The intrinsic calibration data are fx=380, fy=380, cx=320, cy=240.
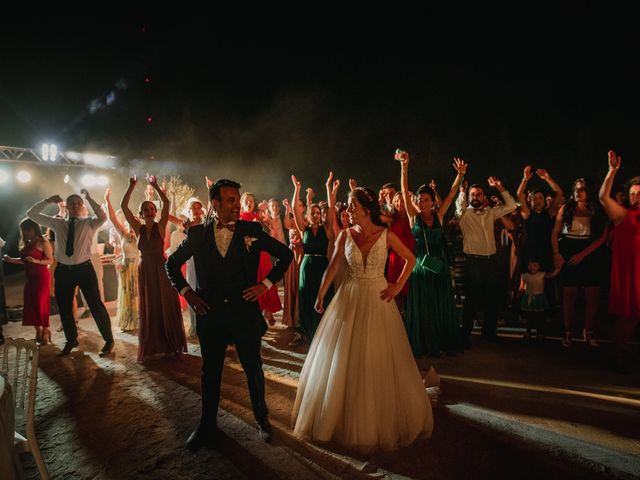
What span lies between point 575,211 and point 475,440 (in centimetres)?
400

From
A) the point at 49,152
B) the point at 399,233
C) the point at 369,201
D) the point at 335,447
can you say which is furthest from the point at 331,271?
the point at 49,152

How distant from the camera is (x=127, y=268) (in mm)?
6953

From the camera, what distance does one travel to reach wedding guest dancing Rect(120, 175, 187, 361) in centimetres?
522

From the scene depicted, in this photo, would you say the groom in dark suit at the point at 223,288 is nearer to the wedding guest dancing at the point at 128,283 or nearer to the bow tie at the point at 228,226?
the bow tie at the point at 228,226

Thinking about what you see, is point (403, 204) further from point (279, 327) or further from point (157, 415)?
point (157, 415)

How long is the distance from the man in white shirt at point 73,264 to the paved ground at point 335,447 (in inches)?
20.9

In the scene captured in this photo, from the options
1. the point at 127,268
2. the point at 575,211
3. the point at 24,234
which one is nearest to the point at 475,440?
the point at 575,211

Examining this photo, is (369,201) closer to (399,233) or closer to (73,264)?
(399,233)

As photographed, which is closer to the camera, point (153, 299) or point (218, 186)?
point (218, 186)

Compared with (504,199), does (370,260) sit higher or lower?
lower

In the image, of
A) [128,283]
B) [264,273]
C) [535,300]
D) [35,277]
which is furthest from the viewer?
[128,283]

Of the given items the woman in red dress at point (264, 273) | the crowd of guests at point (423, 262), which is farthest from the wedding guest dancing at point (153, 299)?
the woman in red dress at point (264, 273)

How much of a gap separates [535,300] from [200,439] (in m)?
5.06

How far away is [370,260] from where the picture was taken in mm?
3340
